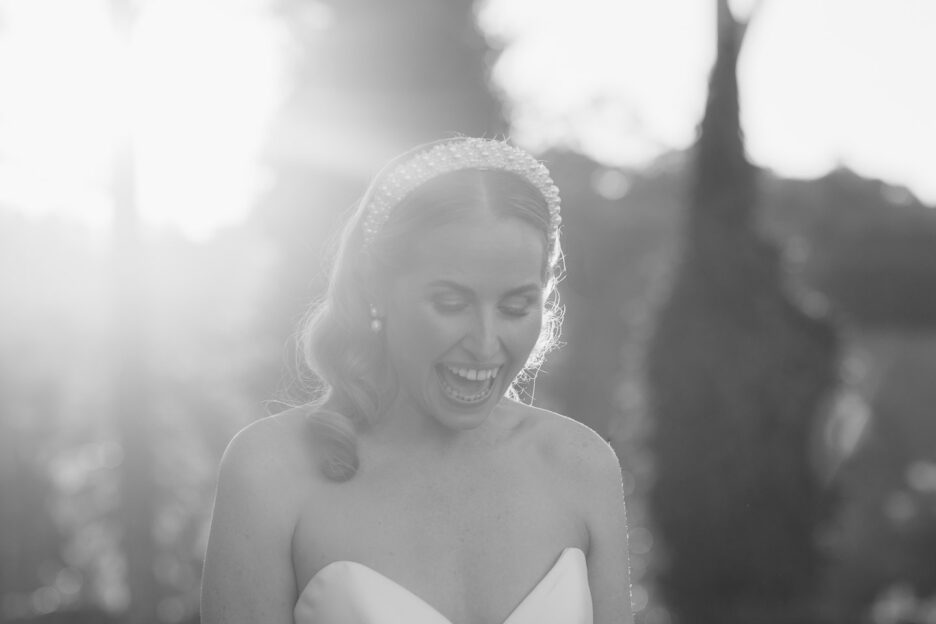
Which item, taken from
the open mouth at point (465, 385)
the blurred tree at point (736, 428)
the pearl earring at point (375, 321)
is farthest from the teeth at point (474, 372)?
the blurred tree at point (736, 428)

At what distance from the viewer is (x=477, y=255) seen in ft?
7.93

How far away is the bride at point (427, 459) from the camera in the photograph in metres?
2.42

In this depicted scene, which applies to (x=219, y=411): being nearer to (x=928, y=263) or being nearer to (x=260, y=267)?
(x=260, y=267)

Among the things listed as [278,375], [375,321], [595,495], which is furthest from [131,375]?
[595,495]

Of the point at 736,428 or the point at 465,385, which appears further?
the point at 736,428

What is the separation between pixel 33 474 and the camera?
13953 millimetres

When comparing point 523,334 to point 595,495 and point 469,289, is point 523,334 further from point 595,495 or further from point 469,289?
point 595,495

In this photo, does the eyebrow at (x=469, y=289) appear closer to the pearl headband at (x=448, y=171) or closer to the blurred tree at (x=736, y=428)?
the pearl headband at (x=448, y=171)

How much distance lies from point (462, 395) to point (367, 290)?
1.27ft

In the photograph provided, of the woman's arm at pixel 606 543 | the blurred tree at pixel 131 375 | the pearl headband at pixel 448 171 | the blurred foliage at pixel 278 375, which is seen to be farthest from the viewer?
the blurred foliage at pixel 278 375

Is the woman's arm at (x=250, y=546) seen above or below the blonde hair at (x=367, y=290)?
below

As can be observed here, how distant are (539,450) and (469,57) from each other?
7.71 metres

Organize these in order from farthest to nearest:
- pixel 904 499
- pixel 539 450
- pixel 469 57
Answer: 1. pixel 904 499
2. pixel 469 57
3. pixel 539 450

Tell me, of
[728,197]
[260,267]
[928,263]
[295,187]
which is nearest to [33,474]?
[260,267]
